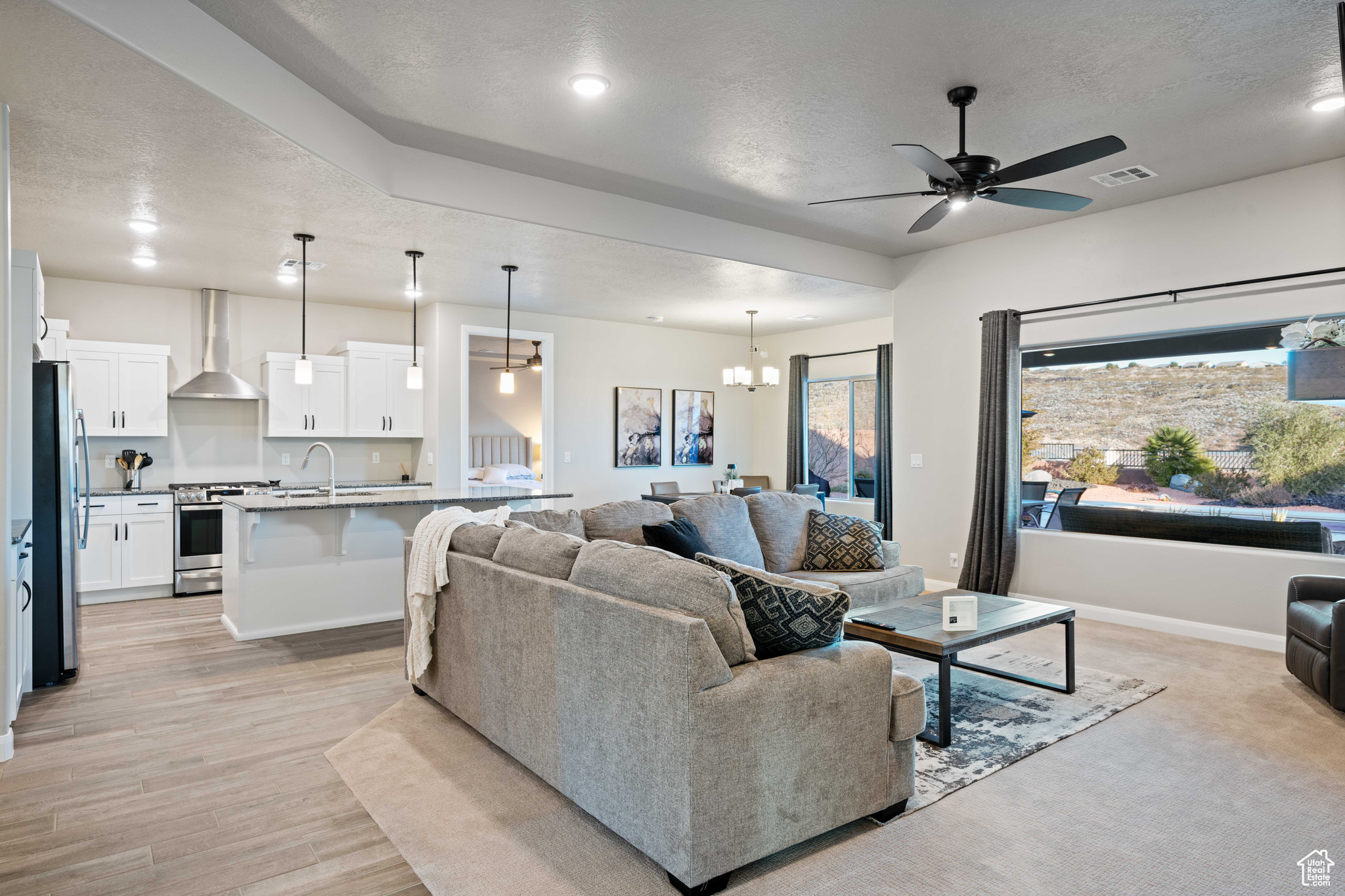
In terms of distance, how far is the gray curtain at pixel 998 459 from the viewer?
5734 mm

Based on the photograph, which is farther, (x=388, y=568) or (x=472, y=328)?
(x=472, y=328)

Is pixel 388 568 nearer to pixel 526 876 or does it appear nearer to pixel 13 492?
pixel 13 492

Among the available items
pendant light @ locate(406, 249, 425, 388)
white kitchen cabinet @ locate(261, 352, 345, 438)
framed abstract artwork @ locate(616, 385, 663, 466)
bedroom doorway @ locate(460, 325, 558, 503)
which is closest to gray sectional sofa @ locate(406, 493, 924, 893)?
pendant light @ locate(406, 249, 425, 388)

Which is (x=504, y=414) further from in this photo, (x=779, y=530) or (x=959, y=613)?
(x=959, y=613)

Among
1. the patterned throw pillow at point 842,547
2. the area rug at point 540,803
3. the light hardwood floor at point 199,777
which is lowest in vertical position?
the light hardwood floor at point 199,777

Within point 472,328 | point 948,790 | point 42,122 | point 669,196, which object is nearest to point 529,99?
point 669,196

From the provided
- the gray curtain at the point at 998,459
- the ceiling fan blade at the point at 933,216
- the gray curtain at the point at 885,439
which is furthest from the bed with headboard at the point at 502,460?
the ceiling fan blade at the point at 933,216

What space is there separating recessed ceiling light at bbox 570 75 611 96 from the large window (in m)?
5.54

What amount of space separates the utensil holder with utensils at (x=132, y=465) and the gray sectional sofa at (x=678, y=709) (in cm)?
508

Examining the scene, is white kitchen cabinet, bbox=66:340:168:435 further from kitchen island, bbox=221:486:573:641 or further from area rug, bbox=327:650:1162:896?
area rug, bbox=327:650:1162:896

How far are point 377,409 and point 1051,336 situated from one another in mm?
5928

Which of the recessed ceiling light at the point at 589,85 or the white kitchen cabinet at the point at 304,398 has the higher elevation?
the recessed ceiling light at the point at 589,85

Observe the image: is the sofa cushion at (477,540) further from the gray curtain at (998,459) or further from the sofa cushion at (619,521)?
the gray curtain at (998,459)

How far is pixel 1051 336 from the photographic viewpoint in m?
5.64
